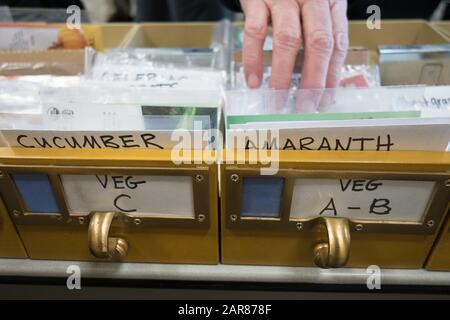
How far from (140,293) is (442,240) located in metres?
0.38

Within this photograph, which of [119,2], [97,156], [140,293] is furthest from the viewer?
[119,2]

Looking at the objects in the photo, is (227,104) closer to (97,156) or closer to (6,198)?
(97,156)

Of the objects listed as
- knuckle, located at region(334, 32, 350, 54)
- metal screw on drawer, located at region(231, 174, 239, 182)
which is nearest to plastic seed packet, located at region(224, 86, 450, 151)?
metal screw on drawer, located at region(231, 174, 239, 182)

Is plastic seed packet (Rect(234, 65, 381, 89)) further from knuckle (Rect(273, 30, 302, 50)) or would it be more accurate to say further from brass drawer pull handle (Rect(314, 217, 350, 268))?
brass drawer pull handle (Rect(314, 217, 350, 268))

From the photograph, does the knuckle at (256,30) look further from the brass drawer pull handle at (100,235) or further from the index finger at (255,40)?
the brass drawer pull handle at (100,235)

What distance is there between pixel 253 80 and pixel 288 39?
0.08 m

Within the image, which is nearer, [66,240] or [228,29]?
[66,240]

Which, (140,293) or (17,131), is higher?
(17,131)

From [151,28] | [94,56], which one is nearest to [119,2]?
[151,28]

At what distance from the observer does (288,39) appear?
0.48 metres

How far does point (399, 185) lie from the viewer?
37cm

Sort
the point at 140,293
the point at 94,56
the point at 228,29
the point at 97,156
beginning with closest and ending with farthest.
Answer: the point at 97,156
the point at 140,293
the point at 94,56
the point at 228,29

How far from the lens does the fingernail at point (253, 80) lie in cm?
53

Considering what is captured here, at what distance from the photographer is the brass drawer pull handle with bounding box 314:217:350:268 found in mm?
359
